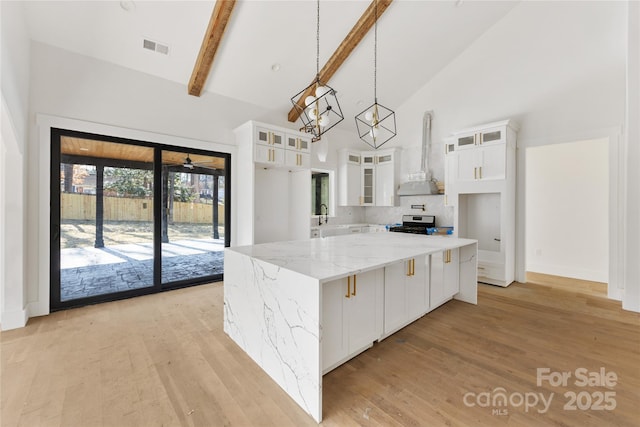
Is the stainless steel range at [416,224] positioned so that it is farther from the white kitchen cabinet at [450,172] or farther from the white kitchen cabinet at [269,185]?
the white kitchen cabinet at [269,185]

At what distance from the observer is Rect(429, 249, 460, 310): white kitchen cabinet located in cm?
298

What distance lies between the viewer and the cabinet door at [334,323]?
1851 millimetres

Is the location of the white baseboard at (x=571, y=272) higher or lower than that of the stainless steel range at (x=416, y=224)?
lower

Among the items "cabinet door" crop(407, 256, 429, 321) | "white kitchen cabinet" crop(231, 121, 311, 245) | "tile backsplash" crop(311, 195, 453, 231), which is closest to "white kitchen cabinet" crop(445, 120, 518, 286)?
"tile backsplash" crop(311, 195, 453, 231)

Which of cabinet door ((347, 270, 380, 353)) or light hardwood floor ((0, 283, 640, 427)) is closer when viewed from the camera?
light hardwood floor ((0, 283, 640, 427))

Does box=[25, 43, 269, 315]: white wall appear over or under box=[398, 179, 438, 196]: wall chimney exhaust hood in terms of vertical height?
over

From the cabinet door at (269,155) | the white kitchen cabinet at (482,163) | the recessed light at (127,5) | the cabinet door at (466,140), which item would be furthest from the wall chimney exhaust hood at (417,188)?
the recessed light at (127,5)

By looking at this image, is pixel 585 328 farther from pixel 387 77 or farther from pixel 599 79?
pixel 387 77

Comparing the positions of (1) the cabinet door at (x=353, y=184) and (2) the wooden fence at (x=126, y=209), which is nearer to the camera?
(2) the wooden fence at (x=126, y=209)

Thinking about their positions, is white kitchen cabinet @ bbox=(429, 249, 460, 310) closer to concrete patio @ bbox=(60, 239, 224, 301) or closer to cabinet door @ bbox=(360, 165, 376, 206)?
cabinet door @ bbox=(360, 165, 376, 206)

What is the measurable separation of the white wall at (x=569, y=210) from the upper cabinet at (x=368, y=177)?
7.86 ft

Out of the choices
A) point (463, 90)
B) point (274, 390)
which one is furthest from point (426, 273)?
point (463, 90)

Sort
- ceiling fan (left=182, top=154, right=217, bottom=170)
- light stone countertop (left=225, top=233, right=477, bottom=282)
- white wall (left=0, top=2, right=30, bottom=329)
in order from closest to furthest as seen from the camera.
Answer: light stone countertop (left=225, top=233, right=477, bottom=282) → white wall (left=0, top=2, right=30, bottom=329) → ceiling fan (left=182, top=154, right=217, bottom=170)

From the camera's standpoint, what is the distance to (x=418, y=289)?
274 cm
